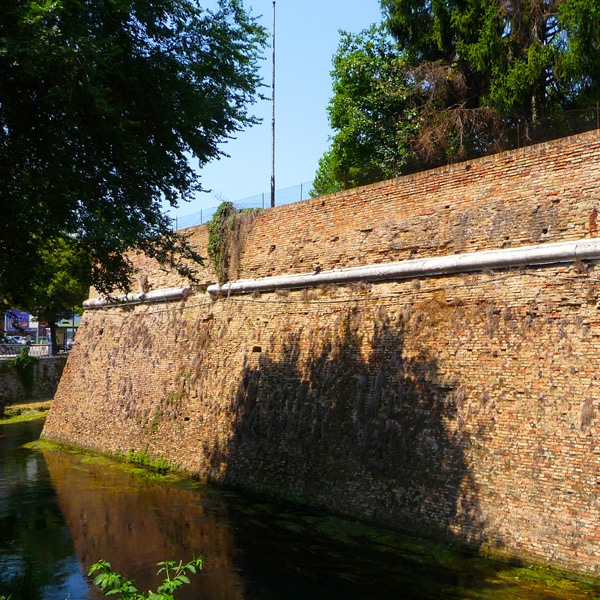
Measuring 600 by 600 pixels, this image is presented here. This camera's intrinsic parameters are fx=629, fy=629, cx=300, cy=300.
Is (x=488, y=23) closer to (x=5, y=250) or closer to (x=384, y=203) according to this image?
(x=384, y=203)

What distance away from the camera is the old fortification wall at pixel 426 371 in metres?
8.23

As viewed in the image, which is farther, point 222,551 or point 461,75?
point 461,75

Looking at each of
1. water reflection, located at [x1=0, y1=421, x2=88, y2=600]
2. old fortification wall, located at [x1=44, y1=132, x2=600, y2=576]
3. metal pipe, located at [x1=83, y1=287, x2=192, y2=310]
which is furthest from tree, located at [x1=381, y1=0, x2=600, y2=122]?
water reflection, located at [x1=0, y1=421, x2=88, y2=600]

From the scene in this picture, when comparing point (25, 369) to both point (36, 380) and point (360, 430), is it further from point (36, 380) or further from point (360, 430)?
point (360, 430)

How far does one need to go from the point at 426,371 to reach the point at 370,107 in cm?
1636

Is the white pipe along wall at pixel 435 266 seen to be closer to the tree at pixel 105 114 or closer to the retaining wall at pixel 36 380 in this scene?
the tree at pixel 105 114

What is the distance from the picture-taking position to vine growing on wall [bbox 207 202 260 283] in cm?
1444

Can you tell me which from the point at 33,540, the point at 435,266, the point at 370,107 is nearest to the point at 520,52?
the point at 370,107

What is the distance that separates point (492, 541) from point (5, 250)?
809 cm

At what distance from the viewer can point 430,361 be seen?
9969mm

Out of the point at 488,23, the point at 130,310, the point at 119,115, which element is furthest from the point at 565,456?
the point at 488,23

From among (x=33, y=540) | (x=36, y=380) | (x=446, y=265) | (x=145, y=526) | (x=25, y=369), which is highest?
(x=446, y=265)

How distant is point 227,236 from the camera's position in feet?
48.4

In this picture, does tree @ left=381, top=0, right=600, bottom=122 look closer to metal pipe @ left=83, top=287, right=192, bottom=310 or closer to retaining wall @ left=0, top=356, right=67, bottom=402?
metal pipe @ left=83, top=287, right=192, bottom=310
